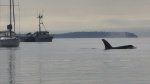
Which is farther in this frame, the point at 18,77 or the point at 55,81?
the point at 18,77

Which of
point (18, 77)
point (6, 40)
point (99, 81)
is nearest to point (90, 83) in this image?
point (99, 81)

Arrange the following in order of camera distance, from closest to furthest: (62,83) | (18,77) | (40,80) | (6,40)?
(62,83), (40,80), (18,77), (6,40)

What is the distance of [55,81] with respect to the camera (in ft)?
115

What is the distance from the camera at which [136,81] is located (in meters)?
34.9

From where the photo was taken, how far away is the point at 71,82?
34250mm

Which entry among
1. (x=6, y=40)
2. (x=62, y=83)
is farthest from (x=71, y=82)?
(x=6, y=40)

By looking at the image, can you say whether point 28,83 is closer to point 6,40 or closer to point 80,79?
point 80,79

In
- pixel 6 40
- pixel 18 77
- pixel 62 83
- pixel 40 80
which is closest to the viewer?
pixel 62 83

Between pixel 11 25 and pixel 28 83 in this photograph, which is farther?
pixel 11 25

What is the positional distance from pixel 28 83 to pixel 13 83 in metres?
0.99

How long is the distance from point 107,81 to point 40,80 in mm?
4674

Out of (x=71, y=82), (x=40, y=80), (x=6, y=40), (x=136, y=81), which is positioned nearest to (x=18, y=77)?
(x=40, y=80)

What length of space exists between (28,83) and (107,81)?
5321mm

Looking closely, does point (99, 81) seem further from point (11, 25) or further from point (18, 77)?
point (11, 25)
